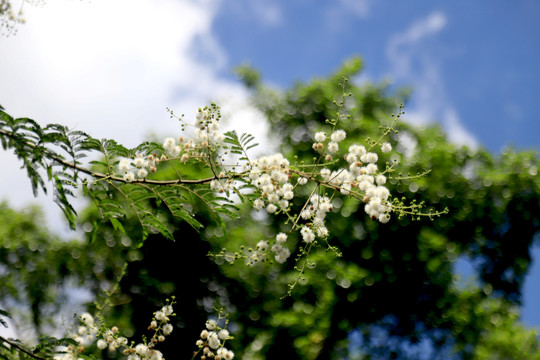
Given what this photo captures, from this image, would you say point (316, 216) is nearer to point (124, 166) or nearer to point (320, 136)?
point (320, 136)

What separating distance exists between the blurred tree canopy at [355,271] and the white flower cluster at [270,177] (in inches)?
179

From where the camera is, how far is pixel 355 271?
7.88 meters

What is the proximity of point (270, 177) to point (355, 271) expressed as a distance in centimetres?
555

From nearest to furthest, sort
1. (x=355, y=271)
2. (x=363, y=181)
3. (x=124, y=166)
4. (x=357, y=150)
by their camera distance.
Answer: (x=363, y=181) → (x=124, y=166) → (x=357, y=150) → (x=355, y=271)

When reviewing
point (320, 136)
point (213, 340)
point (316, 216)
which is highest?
point (320, 136)

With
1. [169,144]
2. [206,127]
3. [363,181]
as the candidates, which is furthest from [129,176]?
[363,181]

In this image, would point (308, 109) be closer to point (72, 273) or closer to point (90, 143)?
point (72, 273)

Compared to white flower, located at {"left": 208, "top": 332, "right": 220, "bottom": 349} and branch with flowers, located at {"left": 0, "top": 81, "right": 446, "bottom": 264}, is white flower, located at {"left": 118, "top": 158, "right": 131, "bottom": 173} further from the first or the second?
white flower, located at {"left": 208, "top": 332, "right": 220, "bottom": 349}

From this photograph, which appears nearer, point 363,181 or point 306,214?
point 363,181

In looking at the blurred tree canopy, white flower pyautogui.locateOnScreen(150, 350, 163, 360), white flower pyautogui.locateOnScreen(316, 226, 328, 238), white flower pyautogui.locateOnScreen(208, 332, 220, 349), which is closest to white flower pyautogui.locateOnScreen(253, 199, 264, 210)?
white flower pyautogui.locateOnScreen(316, 226, 328, 238)

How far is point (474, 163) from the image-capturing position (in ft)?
32.0

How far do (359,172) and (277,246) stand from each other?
63 cm

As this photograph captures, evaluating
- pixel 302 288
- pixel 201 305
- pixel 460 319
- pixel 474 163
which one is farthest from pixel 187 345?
pixel 474 163

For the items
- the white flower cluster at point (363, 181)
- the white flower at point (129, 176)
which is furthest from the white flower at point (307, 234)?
the white flower at point (129, 176)
